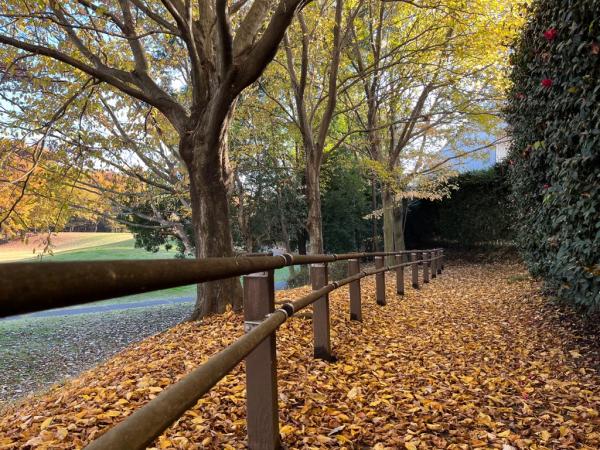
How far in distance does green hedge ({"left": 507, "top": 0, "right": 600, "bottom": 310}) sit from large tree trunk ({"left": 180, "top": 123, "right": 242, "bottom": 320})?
4.04 metres

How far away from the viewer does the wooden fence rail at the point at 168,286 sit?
27.6 inches

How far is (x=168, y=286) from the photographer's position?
1158mm

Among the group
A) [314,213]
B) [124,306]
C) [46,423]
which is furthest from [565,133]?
[124,306]

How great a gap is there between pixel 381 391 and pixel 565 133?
3162 mm

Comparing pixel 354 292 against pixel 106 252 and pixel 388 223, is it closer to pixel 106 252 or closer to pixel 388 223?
pixel 388 223

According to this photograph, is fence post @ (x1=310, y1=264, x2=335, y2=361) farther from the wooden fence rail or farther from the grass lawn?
the grass lawn

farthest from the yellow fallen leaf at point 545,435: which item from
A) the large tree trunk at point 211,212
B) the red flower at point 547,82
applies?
the large tree trunk at point 211,212

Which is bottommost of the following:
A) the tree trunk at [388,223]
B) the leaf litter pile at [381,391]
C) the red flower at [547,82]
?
the leaf litter pile at [381,391]

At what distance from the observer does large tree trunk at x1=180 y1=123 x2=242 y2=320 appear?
6.30 metres

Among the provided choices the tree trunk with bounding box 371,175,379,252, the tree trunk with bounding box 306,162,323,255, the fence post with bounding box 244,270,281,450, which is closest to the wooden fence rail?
the fence post with bounding box 244,270,281,450

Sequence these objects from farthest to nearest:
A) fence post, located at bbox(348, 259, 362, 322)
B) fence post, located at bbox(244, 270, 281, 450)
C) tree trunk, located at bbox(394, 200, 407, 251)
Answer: tree trunk, located at bbox(394, 200, 407, 251), fence post, located at bbox(348, 259, 362, 322), fence post, located at bbox(244, 270, 281, 450)

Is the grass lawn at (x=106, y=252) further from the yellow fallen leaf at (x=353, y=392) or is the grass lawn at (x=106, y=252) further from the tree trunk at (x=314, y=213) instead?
the yellow fallen leaf at (x=353, y=392)

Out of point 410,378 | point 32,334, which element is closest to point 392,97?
point 410,378

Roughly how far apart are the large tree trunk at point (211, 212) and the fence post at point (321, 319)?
238cm
